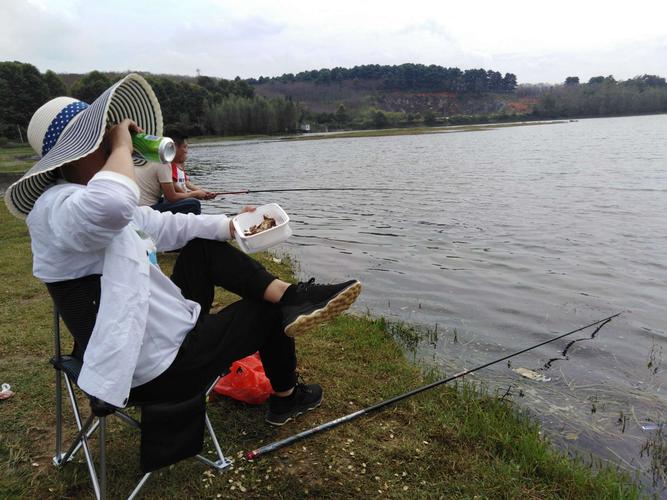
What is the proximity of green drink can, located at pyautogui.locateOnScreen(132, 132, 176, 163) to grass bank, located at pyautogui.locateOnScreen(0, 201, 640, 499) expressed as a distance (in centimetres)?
191

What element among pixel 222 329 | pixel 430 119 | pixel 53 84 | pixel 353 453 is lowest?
pixel 353 453

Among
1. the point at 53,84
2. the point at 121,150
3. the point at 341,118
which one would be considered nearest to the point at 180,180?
the point at 121,150

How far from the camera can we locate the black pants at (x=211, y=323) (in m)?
2.47

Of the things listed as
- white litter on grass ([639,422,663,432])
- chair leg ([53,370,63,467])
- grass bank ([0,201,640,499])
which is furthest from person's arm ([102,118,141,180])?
white litter on grass ([639,422,663,432])

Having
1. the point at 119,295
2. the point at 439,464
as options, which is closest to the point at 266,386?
the point at 439,464

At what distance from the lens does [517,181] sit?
21172 mm

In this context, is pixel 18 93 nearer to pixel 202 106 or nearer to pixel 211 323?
pixel 202 106

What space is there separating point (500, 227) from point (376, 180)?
1222cm

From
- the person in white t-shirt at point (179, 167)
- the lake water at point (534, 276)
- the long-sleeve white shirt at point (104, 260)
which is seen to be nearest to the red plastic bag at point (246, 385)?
the long-sleeve white shirt at point (104, 260)

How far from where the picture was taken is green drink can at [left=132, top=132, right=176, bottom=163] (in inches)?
109

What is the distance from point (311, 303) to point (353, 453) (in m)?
1.08

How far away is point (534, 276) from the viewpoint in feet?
28.4

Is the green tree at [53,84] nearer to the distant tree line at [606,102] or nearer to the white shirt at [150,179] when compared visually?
the white shirt at [150,179]

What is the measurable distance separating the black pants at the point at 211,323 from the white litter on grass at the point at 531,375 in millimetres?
2753
